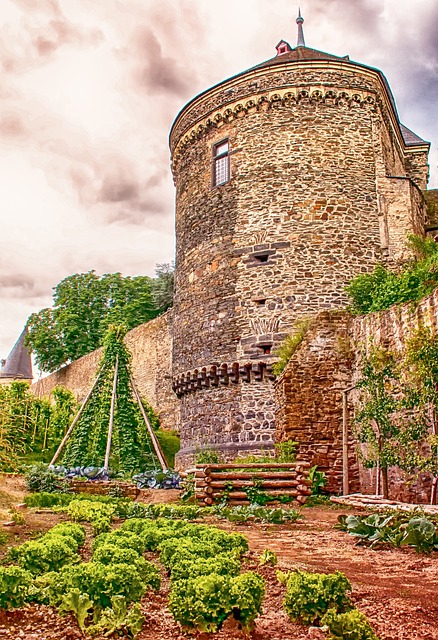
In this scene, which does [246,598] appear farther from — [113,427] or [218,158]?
[218,158]

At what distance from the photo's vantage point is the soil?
130 inches

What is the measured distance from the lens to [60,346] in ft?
131

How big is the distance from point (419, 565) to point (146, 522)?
10.5 ft

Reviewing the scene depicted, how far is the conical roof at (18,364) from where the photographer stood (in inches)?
2176

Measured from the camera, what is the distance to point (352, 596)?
12.7 feet

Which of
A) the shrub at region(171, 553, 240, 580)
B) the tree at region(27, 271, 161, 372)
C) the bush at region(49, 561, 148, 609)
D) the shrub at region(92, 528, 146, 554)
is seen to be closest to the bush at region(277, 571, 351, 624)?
the shrub at region(171, 553, 240, 580)

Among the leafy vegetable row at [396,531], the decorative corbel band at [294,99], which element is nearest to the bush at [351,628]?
the leafy vegetable row at [396,531]

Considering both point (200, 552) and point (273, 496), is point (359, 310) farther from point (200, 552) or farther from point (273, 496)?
point (200, 552)

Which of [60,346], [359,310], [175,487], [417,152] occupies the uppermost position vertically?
[417,152]

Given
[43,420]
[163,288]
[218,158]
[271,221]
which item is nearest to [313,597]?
[271,221]

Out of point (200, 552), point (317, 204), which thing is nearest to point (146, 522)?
point (200, 552)

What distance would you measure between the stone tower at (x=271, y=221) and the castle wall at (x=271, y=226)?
31mm

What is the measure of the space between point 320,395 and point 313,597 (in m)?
9.29

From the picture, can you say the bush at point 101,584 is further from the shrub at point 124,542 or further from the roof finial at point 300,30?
the roof finial at point 300,30
